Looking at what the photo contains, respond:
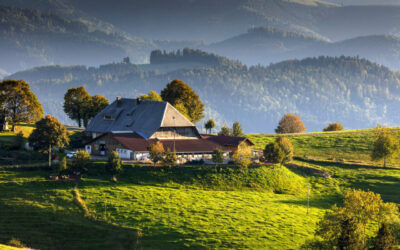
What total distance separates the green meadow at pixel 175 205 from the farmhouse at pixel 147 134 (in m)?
9.28

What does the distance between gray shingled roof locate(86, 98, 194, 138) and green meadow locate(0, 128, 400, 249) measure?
2212cm

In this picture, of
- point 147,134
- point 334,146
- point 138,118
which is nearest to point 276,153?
point 147,134

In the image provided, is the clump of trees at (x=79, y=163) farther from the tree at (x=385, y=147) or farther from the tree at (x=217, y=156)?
the tree at (x=385, y=147)

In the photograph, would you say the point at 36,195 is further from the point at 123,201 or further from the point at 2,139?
the point at 2,139

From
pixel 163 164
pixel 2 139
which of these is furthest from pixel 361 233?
pixel 2 139

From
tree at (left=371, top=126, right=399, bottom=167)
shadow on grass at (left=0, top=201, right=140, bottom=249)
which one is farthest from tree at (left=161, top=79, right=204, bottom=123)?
shadow on grass at (left=0, top=201, right=140, bottom=249)

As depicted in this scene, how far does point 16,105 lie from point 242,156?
59.2 meters

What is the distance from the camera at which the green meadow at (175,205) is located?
62.5 meters

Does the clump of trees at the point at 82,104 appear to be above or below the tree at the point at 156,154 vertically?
above

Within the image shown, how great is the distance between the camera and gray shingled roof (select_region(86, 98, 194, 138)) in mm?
112250

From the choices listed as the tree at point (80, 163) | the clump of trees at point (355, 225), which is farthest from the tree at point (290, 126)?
the clump of trees at point (355, 225)

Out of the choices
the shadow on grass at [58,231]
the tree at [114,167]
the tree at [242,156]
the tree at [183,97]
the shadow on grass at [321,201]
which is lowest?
the shadow on grass at [58,231]

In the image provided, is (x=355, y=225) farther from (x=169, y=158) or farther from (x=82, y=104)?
(x=82, y=104)

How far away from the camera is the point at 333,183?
100 metres
